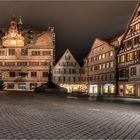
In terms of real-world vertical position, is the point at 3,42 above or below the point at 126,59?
above

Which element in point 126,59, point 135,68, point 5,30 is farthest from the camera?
point 5,30

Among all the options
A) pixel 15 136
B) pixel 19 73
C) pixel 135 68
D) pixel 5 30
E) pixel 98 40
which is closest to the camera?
pixel 15 136

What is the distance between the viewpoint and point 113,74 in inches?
2731

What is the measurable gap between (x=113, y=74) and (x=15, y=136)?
61.1m

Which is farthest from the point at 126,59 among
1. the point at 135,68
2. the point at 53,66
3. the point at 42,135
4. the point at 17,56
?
the point at 42,135

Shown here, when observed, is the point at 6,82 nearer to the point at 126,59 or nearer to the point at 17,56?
the point at 17,56

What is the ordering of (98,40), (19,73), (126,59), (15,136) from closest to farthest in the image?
(15,136) < (126,59) < (98,40) < (19,73)

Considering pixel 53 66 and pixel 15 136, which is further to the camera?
pixel 53 66

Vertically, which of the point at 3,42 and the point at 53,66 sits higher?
the point at 3,42

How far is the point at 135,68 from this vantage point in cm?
5794

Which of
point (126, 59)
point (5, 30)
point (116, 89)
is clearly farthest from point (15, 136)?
point (5, 30)

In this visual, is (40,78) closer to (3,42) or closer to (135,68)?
(3,42)

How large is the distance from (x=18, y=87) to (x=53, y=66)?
1116 cm

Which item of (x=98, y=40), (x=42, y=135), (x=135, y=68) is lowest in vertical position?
(x=42, y=135)
